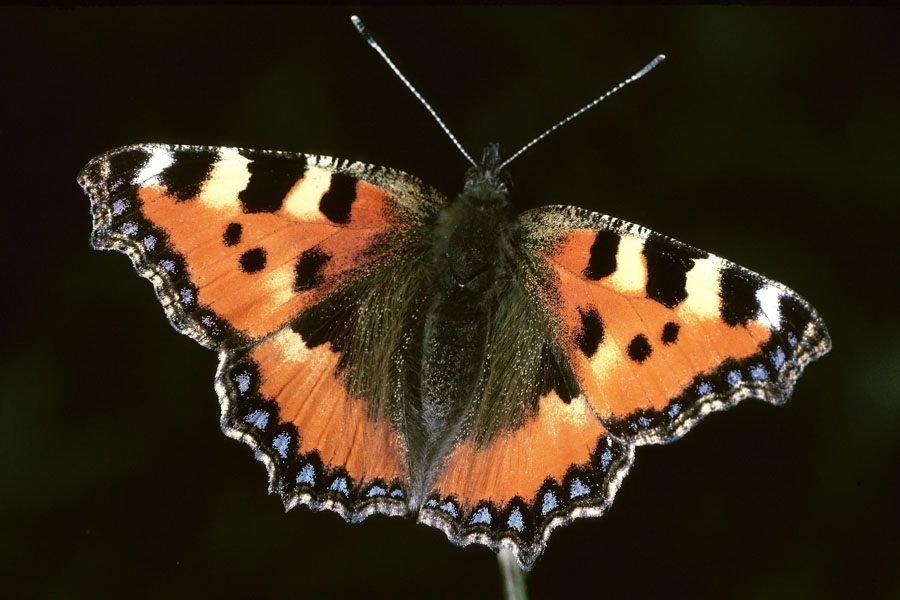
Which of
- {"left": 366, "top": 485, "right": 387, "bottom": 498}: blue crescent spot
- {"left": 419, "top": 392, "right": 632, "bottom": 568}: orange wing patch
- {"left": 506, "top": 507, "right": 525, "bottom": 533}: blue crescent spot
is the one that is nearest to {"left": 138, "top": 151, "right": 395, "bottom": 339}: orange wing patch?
{"left": 366, "top": 485, "right": 387, "bottom": 498}: blue crescent spot

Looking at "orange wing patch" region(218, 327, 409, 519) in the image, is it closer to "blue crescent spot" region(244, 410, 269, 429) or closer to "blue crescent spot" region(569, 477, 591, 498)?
"blue crescent spot" region(244, 410, 269, 429)

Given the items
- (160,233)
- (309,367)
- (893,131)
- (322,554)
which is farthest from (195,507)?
(893,131)

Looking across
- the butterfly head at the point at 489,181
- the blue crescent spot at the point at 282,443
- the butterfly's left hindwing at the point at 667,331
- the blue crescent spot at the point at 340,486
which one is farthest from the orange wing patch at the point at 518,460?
the butterfly head at the point at 489,181

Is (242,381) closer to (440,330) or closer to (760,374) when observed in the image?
(440,330)

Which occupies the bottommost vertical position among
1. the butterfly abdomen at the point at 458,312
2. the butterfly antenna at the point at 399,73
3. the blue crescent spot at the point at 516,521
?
the blue crescent spot at the point at 516,521

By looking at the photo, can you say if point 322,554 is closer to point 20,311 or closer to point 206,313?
point 206,313

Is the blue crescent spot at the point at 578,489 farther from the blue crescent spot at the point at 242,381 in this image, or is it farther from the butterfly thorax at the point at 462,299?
the blue crescent spot at the point at 242,381
